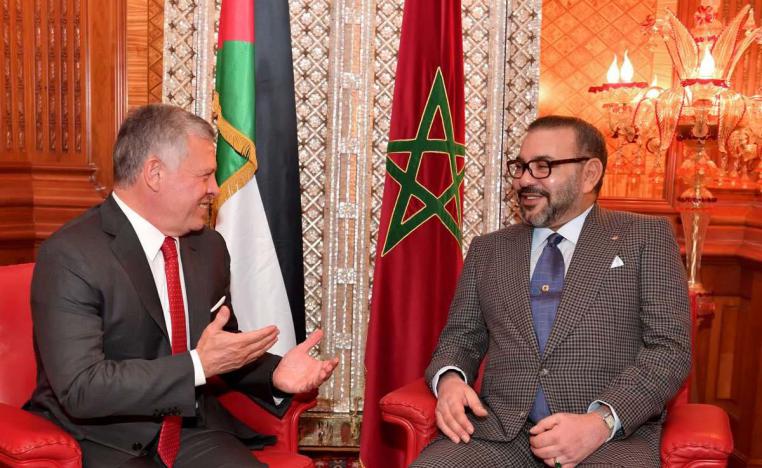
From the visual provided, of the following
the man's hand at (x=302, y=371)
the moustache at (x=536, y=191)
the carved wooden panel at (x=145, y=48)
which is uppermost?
the carved wooden panel at (x=145, y=48)

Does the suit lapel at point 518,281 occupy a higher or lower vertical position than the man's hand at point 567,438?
higher

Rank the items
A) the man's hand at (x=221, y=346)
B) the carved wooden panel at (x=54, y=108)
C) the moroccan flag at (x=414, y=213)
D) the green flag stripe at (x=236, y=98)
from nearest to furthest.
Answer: the man's hand at (x=221, y=346) → the green flag stripe at (x=236, y=98) → the moroccan flag at (x=414, y=213) → the carved wooden panel at (x=54, y=108)

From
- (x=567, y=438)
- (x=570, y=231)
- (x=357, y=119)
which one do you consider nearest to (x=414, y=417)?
(x=567, y=438)

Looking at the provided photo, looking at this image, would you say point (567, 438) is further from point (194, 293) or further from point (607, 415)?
point (194, 293)

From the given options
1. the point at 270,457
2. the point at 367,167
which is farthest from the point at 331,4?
the point at 270,457

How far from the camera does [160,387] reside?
2154 millimetres

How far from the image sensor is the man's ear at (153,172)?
2.34 metres

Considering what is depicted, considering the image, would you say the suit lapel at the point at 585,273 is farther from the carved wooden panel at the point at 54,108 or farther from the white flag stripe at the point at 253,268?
the carved wooden panel at the point at 54,108

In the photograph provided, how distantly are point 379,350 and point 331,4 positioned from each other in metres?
1.83

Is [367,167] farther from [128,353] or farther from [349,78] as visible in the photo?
[128,353]

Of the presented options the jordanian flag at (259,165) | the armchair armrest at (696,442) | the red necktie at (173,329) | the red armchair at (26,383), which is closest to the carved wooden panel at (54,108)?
the jordanian flag at (259,165)

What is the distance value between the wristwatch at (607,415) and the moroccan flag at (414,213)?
4.11 ft

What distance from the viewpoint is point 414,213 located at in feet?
11.6

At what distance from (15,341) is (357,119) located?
2004 mm
